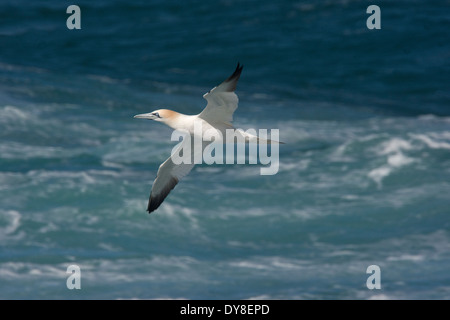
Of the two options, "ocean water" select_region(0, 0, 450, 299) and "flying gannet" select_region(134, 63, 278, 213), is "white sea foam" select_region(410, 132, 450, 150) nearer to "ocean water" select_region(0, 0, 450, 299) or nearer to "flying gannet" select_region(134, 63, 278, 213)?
"ocean water" select_region(0, 0, 450, 299)

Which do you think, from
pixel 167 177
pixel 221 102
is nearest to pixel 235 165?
pixel 167 177

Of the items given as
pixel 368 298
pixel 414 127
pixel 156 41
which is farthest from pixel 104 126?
pixel 368 298

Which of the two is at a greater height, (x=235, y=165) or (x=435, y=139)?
(x=435, y=139)

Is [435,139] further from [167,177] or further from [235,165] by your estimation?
[167,177]

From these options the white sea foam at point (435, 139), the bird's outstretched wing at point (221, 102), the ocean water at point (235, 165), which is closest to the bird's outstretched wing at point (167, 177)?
the bird's outstretched wing at point (221, 102)

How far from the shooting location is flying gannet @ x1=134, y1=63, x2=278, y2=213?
554 inches

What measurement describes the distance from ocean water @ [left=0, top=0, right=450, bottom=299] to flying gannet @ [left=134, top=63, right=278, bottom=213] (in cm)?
456

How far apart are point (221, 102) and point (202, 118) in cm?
79

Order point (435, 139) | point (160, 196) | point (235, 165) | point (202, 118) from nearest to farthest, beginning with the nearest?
point (202, 118) → point (160, 196) → point (235, 165) → point (435, 139)

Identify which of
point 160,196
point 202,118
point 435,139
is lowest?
point 160,196

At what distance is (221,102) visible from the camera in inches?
570

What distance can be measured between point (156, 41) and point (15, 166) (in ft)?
37.4

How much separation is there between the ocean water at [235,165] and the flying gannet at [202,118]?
4557mm
